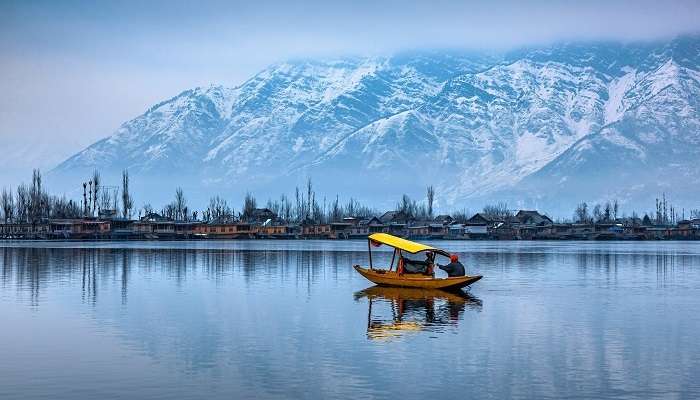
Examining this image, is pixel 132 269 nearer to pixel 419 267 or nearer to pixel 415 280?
pixel 419 267

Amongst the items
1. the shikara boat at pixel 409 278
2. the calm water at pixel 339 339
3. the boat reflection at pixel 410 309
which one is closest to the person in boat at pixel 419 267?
the shikara boat at pixel 409 278

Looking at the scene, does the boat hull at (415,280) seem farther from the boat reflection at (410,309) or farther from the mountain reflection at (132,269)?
the mountain reflection at (132,269)

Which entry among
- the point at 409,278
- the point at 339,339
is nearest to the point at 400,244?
the point at 409,278

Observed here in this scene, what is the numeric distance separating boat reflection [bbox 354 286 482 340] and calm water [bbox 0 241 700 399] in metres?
0.15

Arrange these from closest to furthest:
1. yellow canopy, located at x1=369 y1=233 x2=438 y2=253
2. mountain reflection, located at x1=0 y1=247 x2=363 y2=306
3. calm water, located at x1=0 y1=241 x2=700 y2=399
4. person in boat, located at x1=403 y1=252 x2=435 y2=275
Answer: calm water, located at x1=0 y1=241 x2=700 y2=399 → yellow canopy, located at x1=369 y1=233 x2=438 y2=253 → person in boat, located at x1=403 y1=252 x2=435 y2=275 → mountain reflection, located at x1=0 y1=247 x2=363 y2=306

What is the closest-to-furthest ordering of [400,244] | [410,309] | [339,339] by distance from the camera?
[339,339] → [410,309] → [400,244]

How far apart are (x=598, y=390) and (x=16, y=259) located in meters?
86.9

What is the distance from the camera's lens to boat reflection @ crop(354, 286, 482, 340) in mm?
48938

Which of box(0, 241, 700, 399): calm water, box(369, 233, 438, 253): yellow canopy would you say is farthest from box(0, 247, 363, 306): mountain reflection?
box(369, 233, 438, 253): yellow canopy

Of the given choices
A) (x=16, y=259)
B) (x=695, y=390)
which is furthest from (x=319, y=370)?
(x=16, y=259)

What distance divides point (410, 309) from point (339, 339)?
43.2 feet

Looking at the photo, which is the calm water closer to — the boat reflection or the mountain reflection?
the boat reflection

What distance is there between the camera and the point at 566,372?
122 ft

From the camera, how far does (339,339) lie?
4519 centimetres
